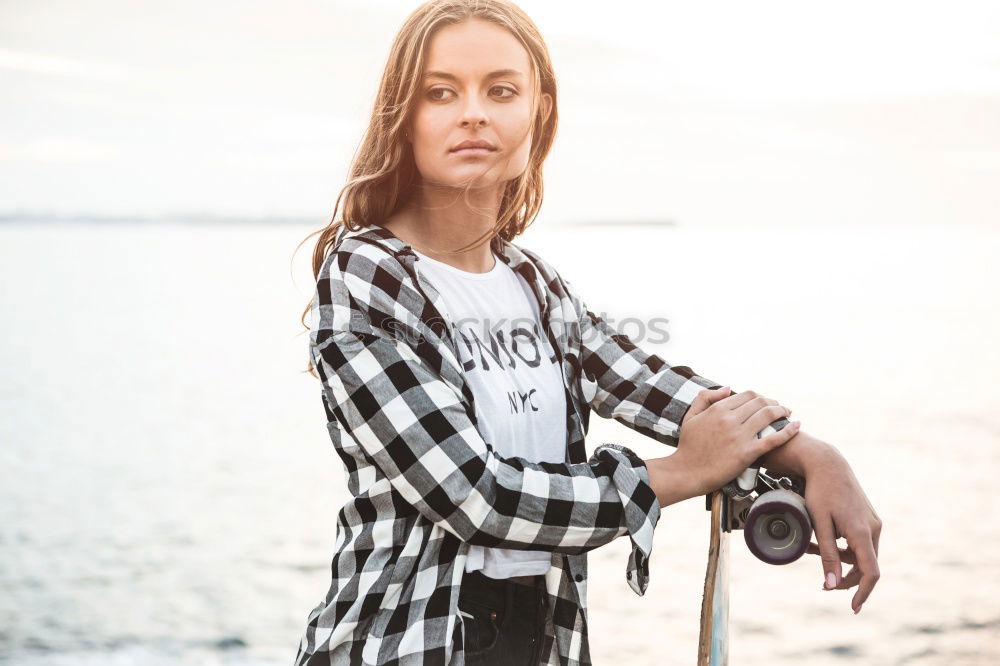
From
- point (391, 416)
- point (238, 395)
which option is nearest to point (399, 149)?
point (391, 416)

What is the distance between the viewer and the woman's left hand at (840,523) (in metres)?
1.28

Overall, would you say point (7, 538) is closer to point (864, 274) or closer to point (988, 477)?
point (988, 477)

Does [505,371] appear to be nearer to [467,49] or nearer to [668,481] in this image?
[668,481]

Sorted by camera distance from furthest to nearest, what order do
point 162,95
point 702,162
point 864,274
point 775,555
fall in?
point 162,95
point 702,162
point 864,274
point 775,555

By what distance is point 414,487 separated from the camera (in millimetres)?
1148

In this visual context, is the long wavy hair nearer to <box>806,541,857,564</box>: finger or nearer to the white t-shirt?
→ the white t-shirt

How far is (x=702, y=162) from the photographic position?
1198 inches

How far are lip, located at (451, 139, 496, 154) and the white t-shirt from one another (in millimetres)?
160

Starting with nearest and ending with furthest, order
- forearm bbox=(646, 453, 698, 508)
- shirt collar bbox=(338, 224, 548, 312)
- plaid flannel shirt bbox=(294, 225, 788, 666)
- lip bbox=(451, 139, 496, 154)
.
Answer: plaid flannel shirt bbox=(294, 225, 788, 666) < forearm bbox=(646, 453, 698, 508) < lip bbox=(451, 139, 496, 154) < shirt collar bbox=(338, 224, 548, 312)

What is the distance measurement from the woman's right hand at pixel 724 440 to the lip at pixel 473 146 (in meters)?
0.48

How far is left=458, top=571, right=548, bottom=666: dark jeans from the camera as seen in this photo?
1.26 metres

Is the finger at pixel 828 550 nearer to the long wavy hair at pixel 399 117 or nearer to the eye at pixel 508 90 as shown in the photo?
the long wavy hair at pixel 399 117

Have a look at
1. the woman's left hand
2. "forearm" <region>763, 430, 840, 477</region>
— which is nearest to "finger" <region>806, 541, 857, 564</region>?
the woman's left hand

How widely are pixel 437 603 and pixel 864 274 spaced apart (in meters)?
24.7
